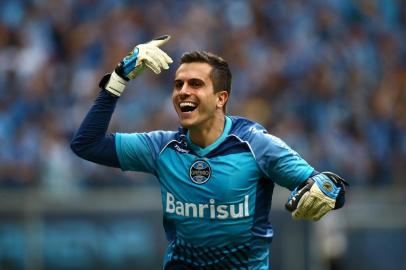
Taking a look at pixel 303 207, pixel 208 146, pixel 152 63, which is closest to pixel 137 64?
pixel 152 63

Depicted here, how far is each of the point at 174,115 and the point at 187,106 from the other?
7.53 meters

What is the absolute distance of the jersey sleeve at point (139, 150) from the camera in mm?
7152

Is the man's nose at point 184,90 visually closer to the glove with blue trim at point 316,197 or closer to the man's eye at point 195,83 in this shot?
the man's eye at point 195,83

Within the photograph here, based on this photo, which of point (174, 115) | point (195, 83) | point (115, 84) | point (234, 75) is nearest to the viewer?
point (195, 83)

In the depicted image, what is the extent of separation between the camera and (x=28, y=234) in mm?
13023

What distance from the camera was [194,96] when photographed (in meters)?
6.93

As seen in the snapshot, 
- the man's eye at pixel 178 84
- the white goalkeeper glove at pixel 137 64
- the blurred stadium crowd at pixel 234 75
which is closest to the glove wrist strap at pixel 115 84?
the white goalkeeper glove at pixel 137 64

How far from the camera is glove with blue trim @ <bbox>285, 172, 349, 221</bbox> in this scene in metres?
6.52

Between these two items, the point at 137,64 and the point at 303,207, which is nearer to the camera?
the point at 303,207

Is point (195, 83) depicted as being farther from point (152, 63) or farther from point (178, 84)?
point (152, 63)

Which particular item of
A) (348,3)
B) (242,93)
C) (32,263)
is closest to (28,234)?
(32,263)

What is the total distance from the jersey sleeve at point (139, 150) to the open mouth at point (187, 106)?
1.04 ft

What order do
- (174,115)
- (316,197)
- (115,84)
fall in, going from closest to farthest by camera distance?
(316,197)
(115,84)
(174,115)

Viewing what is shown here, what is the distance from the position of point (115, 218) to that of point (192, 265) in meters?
6.19
